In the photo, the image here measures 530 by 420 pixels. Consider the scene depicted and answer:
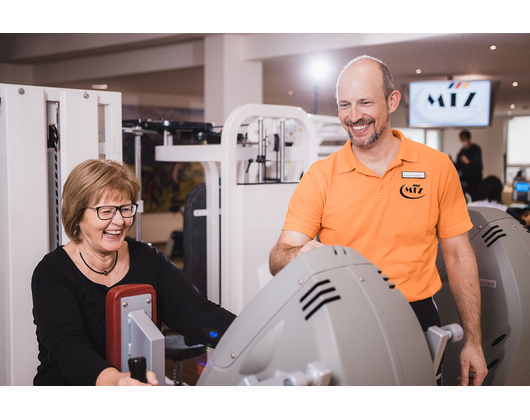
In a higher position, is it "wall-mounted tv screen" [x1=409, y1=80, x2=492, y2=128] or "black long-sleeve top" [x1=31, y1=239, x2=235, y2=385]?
"wall-mounted tv screen" [x1=409, y1=80, x2=492, y2=128]

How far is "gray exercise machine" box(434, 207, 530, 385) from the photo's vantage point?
6.37 feet

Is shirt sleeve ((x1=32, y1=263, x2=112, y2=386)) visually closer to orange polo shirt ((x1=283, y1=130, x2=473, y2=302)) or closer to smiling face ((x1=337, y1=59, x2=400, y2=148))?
orange polo shirt ((x1=283, y1=130, x2=473, y2=302))

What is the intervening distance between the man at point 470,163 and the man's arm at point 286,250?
23.4ft

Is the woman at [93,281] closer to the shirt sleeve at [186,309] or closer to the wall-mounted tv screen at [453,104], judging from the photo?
the shirt sleeve at [186,309]

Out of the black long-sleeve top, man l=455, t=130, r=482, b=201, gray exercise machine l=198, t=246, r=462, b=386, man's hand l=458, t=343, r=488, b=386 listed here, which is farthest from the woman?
man l=455, t=130, r=482, b=201

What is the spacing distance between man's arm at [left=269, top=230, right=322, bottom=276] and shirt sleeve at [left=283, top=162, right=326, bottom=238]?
2 centimetres

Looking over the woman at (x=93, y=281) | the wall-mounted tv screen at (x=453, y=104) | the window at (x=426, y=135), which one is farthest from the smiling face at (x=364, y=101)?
the window at (x=426, y=135)

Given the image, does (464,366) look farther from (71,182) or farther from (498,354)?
(71,182)

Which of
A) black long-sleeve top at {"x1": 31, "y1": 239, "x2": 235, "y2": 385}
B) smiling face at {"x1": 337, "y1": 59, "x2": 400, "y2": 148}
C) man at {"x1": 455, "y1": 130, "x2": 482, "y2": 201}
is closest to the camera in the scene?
black long-sleeve top at {"x1": 31, "y1": 239, "x2": 235, "y2": 385}

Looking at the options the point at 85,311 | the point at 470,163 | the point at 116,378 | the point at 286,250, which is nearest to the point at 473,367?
the point at 286,250

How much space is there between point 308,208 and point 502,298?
3.13ft

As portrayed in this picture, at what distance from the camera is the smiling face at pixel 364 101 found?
4.80 ft

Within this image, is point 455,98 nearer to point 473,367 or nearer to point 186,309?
point 473,367

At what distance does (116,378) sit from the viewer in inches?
49.9
